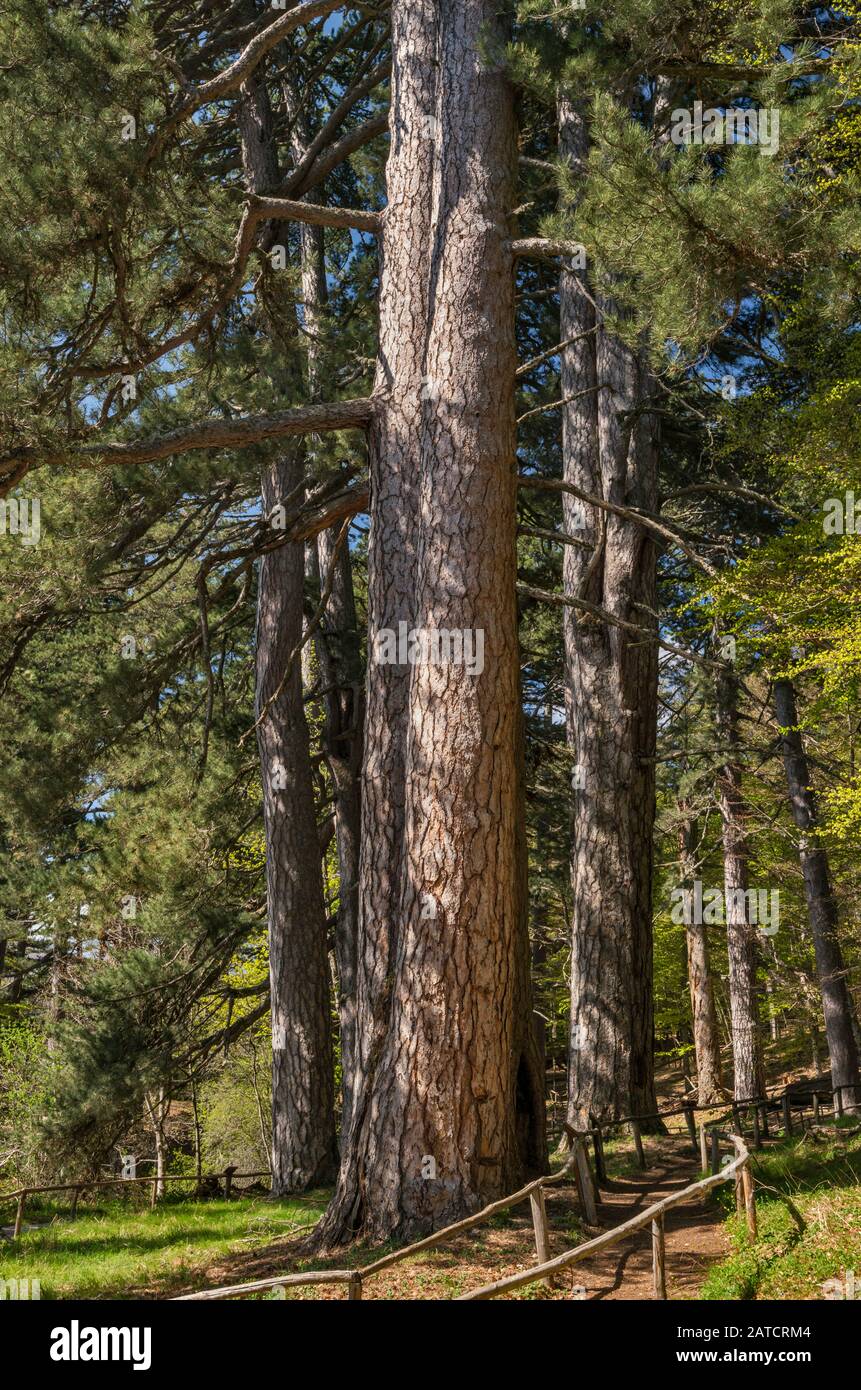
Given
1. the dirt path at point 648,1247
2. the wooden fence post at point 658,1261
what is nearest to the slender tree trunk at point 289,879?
the dirt path at point 648,1247

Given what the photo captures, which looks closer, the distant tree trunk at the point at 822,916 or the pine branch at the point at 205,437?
the pine branch at the point at 205,437

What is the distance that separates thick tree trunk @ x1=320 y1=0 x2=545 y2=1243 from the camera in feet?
22.4

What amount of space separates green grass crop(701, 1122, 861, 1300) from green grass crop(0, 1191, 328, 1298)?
3272mm

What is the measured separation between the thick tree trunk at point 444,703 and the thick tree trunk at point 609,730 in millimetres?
2407

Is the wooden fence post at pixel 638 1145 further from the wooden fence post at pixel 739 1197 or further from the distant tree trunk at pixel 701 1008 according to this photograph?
the distant tree trunk at pixel 701 1008

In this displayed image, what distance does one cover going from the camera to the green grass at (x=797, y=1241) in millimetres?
5693

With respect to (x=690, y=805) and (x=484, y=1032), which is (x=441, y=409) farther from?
(x=690, y=805)

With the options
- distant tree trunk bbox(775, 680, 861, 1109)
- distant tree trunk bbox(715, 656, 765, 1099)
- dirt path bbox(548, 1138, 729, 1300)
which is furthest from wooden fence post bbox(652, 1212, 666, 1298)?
distant tree trunk bbox(715, 656, 765, 1099)

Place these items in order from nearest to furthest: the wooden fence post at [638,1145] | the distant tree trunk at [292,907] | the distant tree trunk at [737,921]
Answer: the wooden fence post at [638,1145] < the distant tree trunk at [292,907] < the distant tree trunk at [737,921]

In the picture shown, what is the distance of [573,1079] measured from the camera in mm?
10922

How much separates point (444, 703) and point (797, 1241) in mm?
3592

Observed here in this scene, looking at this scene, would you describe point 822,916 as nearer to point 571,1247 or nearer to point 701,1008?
point 701,1008

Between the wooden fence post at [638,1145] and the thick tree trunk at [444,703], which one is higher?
the thick tree trunk at [444,703]

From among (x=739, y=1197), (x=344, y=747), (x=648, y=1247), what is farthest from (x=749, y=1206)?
(x=344, y=747)
